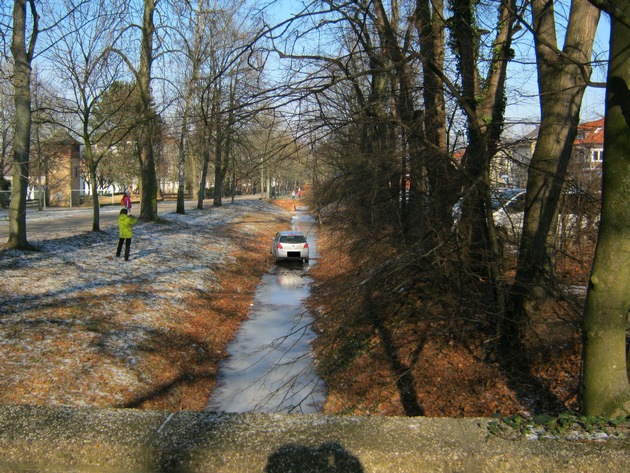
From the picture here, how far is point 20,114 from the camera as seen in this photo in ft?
50.3

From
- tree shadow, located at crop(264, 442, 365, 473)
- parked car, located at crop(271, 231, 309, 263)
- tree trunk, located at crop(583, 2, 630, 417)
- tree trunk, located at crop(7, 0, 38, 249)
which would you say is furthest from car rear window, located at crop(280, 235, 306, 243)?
tree shadow, located at crop(264, 442, 365, 473)

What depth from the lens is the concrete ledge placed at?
2574 millimetres

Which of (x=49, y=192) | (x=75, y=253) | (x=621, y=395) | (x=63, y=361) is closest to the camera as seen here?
(x=621, y=395)

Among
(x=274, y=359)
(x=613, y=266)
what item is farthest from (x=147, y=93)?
(x=613, y=266)

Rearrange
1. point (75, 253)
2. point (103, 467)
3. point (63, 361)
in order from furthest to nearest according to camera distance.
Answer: point (75, 253) → point (63, 361) → point (103, 467)

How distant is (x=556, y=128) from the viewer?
822 centimetres

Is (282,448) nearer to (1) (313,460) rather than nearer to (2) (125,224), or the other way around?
(1) (313,460)

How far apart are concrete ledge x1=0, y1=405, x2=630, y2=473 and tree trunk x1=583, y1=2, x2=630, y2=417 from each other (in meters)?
0.97

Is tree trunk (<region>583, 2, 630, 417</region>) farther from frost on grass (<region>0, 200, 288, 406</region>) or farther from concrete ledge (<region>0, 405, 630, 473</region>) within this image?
frost on grass (<region>0, 200, 288, 406</region>)

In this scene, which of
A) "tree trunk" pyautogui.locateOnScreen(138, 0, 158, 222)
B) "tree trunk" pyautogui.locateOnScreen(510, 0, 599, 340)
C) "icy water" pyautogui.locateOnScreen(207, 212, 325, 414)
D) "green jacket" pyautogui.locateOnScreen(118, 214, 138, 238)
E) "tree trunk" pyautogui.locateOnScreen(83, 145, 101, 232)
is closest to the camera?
"tree trunk" pyautogui.locateOnScreen(510, 0, 599, 340)

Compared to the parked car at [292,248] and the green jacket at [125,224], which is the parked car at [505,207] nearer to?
the green jacket at [125,224]

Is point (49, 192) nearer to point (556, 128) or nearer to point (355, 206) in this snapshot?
point (355, 206)

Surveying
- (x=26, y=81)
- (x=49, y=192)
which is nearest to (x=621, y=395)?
(x=26, y=81)

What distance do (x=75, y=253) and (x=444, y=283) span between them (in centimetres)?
1284
